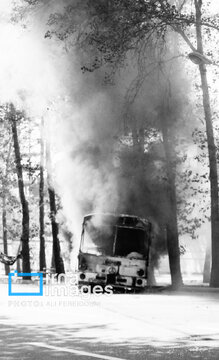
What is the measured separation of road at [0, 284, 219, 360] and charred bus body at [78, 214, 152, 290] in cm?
510

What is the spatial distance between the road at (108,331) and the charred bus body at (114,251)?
5.10 m

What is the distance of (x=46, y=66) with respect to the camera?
2502cm

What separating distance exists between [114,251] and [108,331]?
11.4m

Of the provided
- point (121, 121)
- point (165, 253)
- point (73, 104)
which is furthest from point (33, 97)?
point (165, 253)

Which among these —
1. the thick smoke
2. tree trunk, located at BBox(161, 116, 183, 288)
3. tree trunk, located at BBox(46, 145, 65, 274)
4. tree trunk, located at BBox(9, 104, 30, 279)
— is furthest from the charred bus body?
tree trunk, located at BBox(9, 104, 30, 279)

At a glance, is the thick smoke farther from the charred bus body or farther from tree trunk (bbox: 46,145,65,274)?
tree trunk (bbox: 46,145,65,274)

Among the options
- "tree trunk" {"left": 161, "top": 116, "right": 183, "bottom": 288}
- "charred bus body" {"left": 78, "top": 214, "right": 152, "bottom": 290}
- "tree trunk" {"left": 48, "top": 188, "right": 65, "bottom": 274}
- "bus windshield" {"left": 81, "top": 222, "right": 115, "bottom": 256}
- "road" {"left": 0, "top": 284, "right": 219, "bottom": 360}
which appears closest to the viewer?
"road" {"left": 0, "top": 284, "right": 219, "bottom": 360}

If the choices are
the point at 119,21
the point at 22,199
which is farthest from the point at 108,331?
the point at 22,199

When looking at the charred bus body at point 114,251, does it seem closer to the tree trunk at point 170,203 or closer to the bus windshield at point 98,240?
the bus windshield at point 98,240

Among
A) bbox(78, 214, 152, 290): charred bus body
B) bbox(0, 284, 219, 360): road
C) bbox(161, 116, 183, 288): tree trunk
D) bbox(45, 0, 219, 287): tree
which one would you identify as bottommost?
bbox(0, 284, 219, 360): road

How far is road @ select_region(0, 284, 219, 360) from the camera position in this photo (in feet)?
27.1

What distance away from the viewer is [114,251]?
21.9 meters

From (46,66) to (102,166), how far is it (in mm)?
3832

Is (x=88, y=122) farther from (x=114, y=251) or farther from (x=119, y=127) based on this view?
(x=114, y=251)
